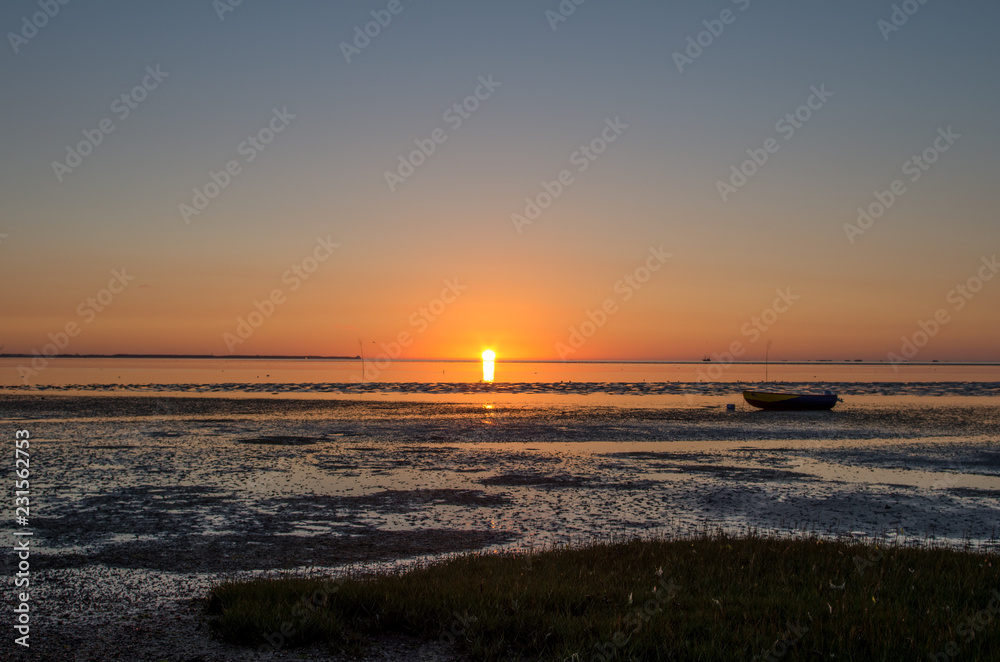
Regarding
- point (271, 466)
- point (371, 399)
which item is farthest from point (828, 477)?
point (371, 399)

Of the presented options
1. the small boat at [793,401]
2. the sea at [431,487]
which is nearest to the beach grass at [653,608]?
the sea at [431,487]

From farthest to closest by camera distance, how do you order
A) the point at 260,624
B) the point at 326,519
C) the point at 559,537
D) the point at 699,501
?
the point at 699,501 → the point at 326,519 → the point at 559,537 → the point at 260,624

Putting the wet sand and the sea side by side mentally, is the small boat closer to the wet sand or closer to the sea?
the sea

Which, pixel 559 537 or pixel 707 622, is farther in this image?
pixel 559 537

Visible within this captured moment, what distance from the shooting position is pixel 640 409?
5028cm

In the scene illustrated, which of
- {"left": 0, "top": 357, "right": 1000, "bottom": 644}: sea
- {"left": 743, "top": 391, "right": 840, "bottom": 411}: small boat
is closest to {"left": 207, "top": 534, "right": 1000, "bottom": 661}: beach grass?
{"left": 0, "top": 357, "right": 1000, "bottom": 644}: sea

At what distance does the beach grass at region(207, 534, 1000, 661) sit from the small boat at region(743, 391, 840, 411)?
44.0 m

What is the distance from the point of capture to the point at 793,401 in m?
53.7

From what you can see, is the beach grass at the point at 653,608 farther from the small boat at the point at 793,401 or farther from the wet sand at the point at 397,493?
the small boat at the point at 793,401

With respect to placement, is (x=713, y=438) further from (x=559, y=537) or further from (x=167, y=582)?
(x=167, y=582)

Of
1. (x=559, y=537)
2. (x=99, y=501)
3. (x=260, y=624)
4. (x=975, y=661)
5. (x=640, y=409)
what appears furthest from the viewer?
(x=640, y=409)

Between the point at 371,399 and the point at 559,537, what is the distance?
154 ft

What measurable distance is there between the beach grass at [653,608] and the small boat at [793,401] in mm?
44023

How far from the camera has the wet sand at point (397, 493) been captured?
1195 centimetres
